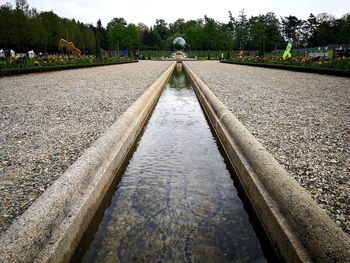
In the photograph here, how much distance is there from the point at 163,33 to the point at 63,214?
4166 inches

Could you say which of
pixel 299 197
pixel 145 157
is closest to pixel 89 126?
pixel 145 157

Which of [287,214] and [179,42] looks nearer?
[287,214]

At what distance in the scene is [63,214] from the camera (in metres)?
2.38

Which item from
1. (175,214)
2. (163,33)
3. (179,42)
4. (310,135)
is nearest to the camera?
(175,214)

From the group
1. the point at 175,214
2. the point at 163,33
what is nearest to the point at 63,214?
the point at 175,214

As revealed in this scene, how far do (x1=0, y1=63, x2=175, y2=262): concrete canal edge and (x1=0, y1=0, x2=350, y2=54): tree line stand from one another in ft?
143

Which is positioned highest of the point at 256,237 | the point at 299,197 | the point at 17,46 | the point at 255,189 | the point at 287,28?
the point at 287,28

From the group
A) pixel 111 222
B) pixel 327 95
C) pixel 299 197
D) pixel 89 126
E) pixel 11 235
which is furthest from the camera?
pixel 327 95

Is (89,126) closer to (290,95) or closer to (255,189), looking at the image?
(255,189)

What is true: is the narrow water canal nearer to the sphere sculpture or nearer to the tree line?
the tree line

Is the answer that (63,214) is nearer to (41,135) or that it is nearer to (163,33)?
(41,135)

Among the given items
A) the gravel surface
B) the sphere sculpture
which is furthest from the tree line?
the gravel surface

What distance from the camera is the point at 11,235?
1950 millimetres

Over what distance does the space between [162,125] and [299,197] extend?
4.81 metres
